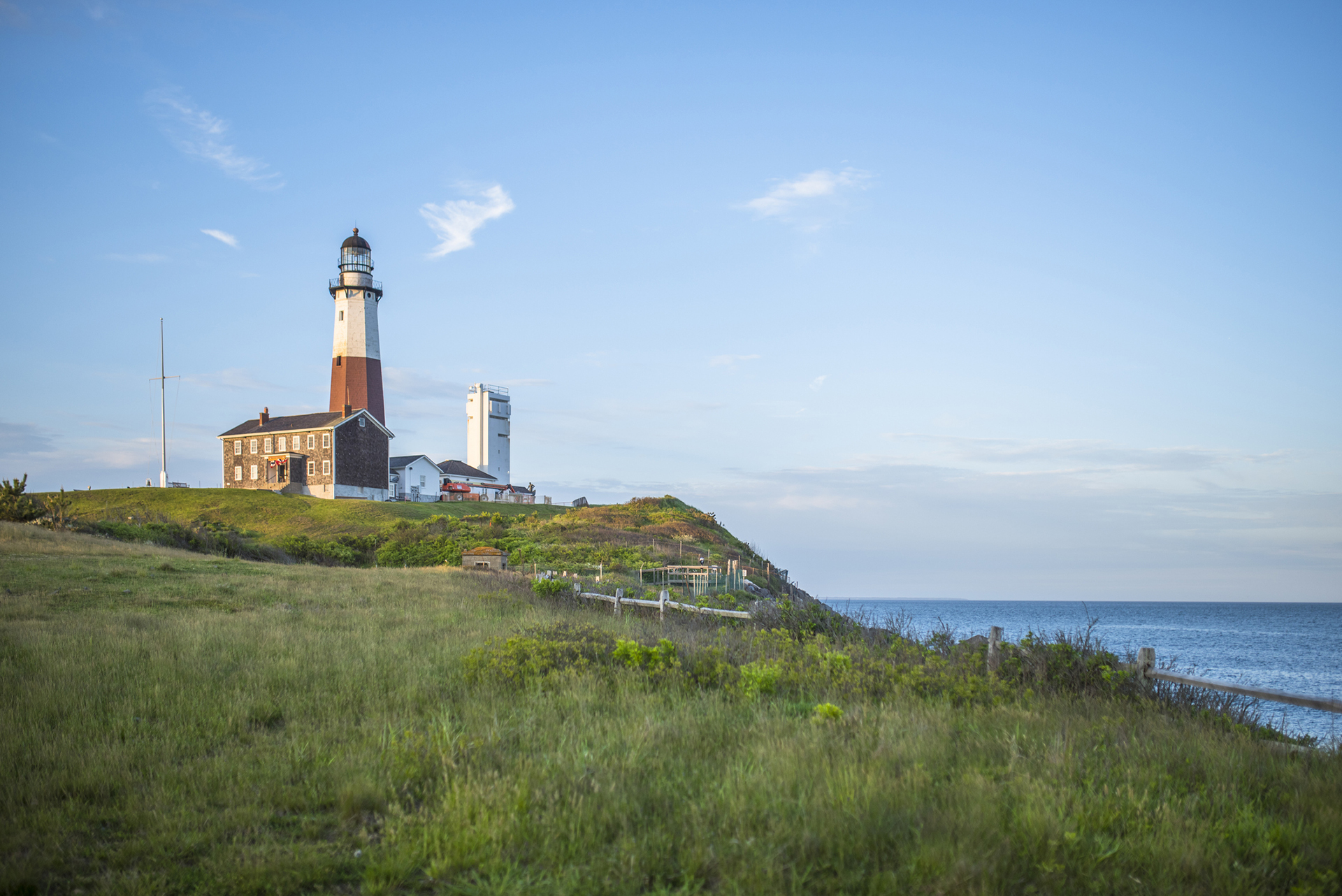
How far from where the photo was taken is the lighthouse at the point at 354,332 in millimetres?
60812

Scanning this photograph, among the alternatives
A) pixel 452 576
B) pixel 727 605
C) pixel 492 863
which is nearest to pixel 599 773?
pixel 492 863

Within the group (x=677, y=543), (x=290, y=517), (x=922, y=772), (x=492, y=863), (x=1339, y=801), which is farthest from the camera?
(x=290, y=517)

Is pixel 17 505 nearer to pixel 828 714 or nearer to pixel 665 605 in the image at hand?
pixel 665 605

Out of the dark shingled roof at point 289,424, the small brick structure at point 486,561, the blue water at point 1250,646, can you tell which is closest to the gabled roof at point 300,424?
the dark shingled roof at point 289,424

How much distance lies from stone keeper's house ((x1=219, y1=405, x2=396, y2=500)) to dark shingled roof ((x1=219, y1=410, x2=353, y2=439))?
2.9 inches

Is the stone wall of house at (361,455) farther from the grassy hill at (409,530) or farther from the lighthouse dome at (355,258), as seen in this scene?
the lighthouse dome at (355,258)

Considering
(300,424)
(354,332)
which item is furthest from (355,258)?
(300,424)

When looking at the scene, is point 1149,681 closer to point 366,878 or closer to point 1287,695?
point 1287,695

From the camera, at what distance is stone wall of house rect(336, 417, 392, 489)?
58062 millimetres

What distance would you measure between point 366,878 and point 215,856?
0.98 m

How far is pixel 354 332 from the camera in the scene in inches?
2408

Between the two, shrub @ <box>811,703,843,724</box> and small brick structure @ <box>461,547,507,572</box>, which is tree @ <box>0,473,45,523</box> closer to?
small brick structure @ <box>461,547,507,572</box>

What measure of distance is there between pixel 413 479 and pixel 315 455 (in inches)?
473

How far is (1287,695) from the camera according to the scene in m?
6.01
